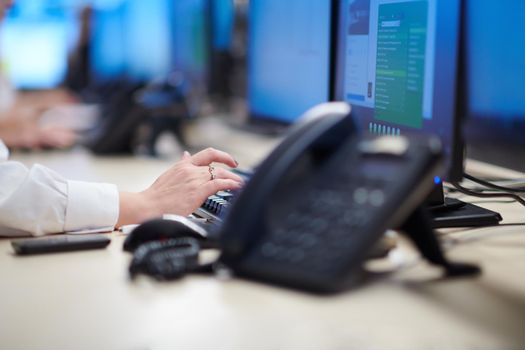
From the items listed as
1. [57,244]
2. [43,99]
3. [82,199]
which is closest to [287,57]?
[82,199]

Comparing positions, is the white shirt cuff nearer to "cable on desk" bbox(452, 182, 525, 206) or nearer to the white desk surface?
the white desk surface

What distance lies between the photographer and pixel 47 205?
1122mm

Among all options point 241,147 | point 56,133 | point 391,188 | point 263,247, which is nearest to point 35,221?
point 263,247

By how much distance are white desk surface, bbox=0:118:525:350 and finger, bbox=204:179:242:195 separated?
9.9 inches

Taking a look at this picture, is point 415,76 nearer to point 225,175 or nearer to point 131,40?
point 225,175

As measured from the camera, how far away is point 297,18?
1.73 metres

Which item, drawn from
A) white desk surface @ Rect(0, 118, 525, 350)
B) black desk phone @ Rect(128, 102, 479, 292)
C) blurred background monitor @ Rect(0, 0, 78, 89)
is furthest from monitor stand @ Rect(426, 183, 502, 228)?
blurred background monitor @ Rect(0, 0, 78, 89)

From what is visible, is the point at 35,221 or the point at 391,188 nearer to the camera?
the point at 391,188

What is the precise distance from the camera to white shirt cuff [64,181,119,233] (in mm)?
1135

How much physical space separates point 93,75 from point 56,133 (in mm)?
2208

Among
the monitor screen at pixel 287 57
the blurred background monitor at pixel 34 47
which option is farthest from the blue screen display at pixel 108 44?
the monitor screen at pixel 287 57

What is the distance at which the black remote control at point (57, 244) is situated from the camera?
1.01 m

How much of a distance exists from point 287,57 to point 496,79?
2.36 ft

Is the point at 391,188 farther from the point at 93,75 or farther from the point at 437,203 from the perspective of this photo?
the point at 93,75
